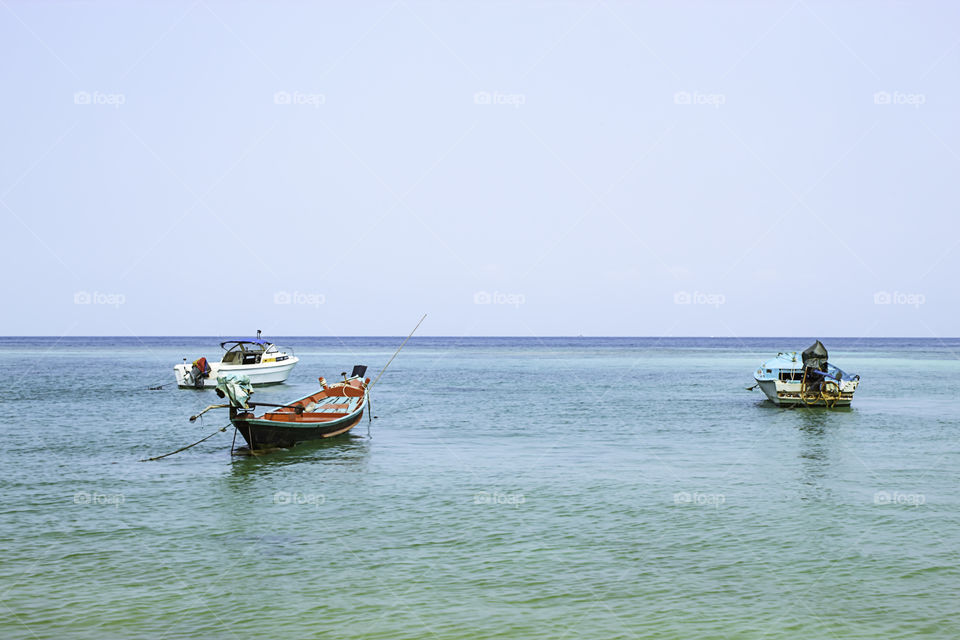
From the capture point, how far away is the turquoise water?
1221cm

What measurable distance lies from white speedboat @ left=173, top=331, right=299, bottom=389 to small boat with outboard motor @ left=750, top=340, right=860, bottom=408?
36.0 m

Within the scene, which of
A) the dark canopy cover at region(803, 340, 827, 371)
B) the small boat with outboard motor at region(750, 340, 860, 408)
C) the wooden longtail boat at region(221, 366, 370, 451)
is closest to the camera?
the wooden longtail boat at region(221, 366, 370, 451)

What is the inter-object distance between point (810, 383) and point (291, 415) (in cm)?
2984

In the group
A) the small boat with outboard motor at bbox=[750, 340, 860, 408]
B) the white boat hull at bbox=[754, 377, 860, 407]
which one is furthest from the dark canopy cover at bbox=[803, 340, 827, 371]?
the white boat hull at bbox=[754, 377, 860, 407]

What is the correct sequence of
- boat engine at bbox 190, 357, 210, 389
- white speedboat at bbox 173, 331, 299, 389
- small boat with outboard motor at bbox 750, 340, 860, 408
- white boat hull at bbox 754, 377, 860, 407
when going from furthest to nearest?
boat engine at bbox 190, 357, 210, 389 < white speedboat at bbox 173, 331, 299, 389 < white boat hull at bbox 754, 377, 860, 407 < small boat with outboard motor at bbox 750, 340, 860, 408

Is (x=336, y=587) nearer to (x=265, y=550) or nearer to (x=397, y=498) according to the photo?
(x=265, y=550)

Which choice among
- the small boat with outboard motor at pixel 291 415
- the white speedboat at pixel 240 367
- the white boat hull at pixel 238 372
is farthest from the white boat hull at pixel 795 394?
the white speedboat at pixel 240 367

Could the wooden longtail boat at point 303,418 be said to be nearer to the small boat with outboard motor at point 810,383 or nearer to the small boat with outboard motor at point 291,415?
the small boat with outboard motor at point 291,415

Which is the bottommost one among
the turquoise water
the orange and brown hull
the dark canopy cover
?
the turquoise water

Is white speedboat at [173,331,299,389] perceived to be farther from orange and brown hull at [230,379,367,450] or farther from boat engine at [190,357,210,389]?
orange and brown hull at [230,379,367,450]

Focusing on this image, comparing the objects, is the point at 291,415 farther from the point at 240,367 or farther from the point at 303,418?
the point at 240,367

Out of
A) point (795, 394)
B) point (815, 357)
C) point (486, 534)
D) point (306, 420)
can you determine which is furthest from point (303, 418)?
point (815, 357)

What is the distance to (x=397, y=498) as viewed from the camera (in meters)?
20.7

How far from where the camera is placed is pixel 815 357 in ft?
142
